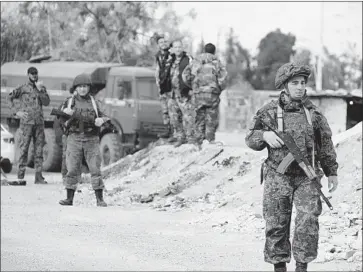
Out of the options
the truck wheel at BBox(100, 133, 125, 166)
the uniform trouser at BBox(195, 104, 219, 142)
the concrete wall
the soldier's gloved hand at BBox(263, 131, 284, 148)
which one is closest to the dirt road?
the soldier's gloved hand at BBox(263, 131, 284, 148)

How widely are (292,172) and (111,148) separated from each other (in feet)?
38.9

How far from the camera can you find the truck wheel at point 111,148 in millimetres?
18594

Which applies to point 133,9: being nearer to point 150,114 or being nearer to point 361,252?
point 150,114

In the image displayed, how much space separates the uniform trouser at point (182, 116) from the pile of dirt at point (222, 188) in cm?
33

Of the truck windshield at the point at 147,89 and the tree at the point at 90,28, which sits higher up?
the tree at the point at 90,28

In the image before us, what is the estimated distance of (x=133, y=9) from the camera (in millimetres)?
30031

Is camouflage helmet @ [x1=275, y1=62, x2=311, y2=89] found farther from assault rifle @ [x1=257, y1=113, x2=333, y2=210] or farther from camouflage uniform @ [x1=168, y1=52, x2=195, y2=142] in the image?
camouflage uniform @ [x1=168, y1=52, x2=195, y2=142]

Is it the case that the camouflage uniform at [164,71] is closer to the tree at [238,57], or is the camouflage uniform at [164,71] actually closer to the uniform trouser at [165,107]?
the uniform trouser at [165,107]

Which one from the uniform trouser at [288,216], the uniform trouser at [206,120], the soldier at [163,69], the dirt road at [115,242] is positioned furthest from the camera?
the soldier at [163,69]

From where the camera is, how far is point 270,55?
207 ft

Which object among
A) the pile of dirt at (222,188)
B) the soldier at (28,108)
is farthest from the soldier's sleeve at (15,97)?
the pile of dirt at (222,188)

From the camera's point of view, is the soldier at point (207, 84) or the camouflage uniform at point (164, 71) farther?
the camouflage uniform at point (164, 71)

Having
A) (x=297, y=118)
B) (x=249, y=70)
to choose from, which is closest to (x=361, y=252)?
(x=297, y=118)

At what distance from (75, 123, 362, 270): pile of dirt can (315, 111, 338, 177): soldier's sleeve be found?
1.04m
